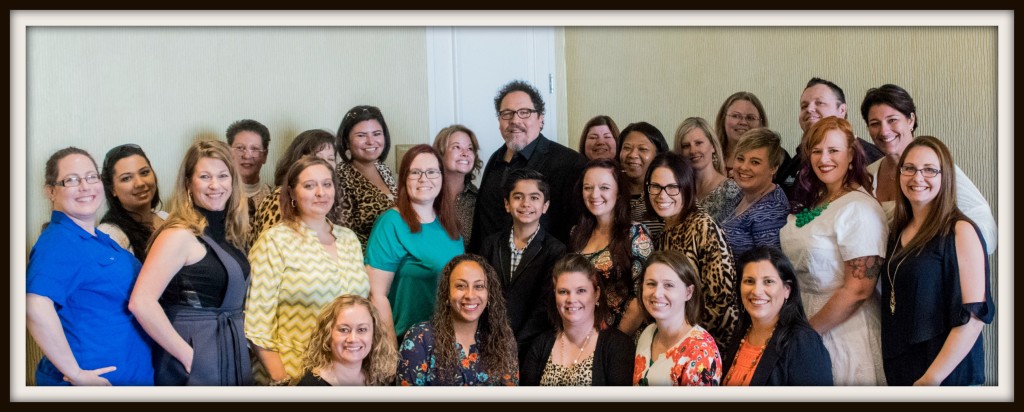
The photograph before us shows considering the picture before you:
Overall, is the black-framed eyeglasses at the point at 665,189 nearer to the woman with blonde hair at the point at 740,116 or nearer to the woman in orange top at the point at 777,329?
the woman in orange top at the point at 777,329

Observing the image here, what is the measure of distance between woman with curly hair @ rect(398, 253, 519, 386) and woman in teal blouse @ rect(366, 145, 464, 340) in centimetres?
23

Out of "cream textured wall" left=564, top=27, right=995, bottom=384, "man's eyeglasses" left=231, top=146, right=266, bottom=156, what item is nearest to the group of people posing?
"man's eyeglasses" left=231, top=146, right=266, bottom=156

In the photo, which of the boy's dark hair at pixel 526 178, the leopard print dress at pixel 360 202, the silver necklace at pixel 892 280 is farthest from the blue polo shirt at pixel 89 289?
the silver necklace at pixel 892 280

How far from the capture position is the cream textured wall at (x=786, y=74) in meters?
5.56

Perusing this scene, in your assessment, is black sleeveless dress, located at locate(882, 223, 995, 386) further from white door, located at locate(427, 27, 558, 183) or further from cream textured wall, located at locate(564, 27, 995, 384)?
white door, located at locate(427, 27, 558, 183)

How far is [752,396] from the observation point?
512 cm

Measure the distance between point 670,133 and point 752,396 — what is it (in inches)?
63.6

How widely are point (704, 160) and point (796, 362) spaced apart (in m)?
1.13

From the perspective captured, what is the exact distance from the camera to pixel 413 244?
5.37 metres

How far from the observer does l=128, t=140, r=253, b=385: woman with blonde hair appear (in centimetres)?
499

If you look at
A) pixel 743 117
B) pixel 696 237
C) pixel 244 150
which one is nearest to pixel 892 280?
pixel 696 237

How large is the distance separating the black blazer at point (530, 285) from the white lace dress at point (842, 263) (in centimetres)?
98
